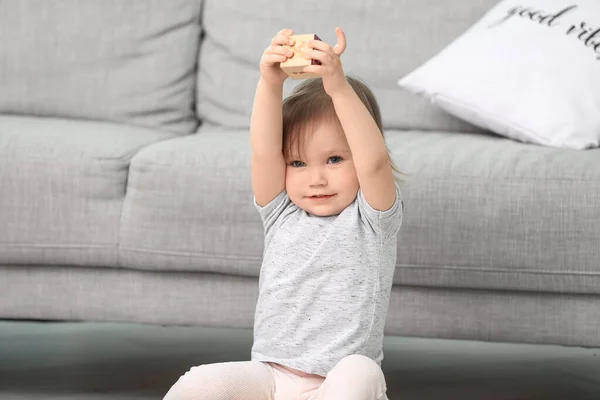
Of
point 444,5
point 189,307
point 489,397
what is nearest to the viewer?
point 189,307

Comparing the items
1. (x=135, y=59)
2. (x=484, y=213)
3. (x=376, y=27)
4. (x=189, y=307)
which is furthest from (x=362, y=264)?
(x=135, y=59)

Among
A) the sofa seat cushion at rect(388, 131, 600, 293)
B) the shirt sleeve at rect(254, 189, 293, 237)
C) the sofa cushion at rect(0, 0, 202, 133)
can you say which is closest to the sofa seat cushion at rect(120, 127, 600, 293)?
the sofa seat cushion at rect(388, 131, 600, 293)

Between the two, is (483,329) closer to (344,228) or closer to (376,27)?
(344,228)

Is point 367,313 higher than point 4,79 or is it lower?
lower

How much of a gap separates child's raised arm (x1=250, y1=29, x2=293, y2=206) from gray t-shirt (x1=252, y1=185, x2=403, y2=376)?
7 centimetres

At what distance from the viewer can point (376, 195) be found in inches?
51.9

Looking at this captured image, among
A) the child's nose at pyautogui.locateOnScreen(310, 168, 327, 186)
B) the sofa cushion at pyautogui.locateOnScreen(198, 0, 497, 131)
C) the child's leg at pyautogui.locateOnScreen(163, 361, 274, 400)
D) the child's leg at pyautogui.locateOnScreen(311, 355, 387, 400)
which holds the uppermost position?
the sofa cushion at pyautogui.locateOnScreen(198, 0, 497, 131)

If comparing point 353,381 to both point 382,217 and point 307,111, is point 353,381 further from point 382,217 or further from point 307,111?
point 307,111

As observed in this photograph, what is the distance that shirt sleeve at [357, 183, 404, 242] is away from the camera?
133 centimetres

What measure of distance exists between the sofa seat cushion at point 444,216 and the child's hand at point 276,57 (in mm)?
406

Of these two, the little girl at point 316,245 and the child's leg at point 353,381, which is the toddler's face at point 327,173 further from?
the child's leg at point 353,381

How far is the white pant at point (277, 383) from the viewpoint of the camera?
48.3 inches

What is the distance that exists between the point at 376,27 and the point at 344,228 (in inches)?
40.7

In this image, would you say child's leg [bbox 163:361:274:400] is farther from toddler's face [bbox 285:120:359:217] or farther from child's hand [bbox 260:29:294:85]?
child's hand [bbox 260:29:294:85]
